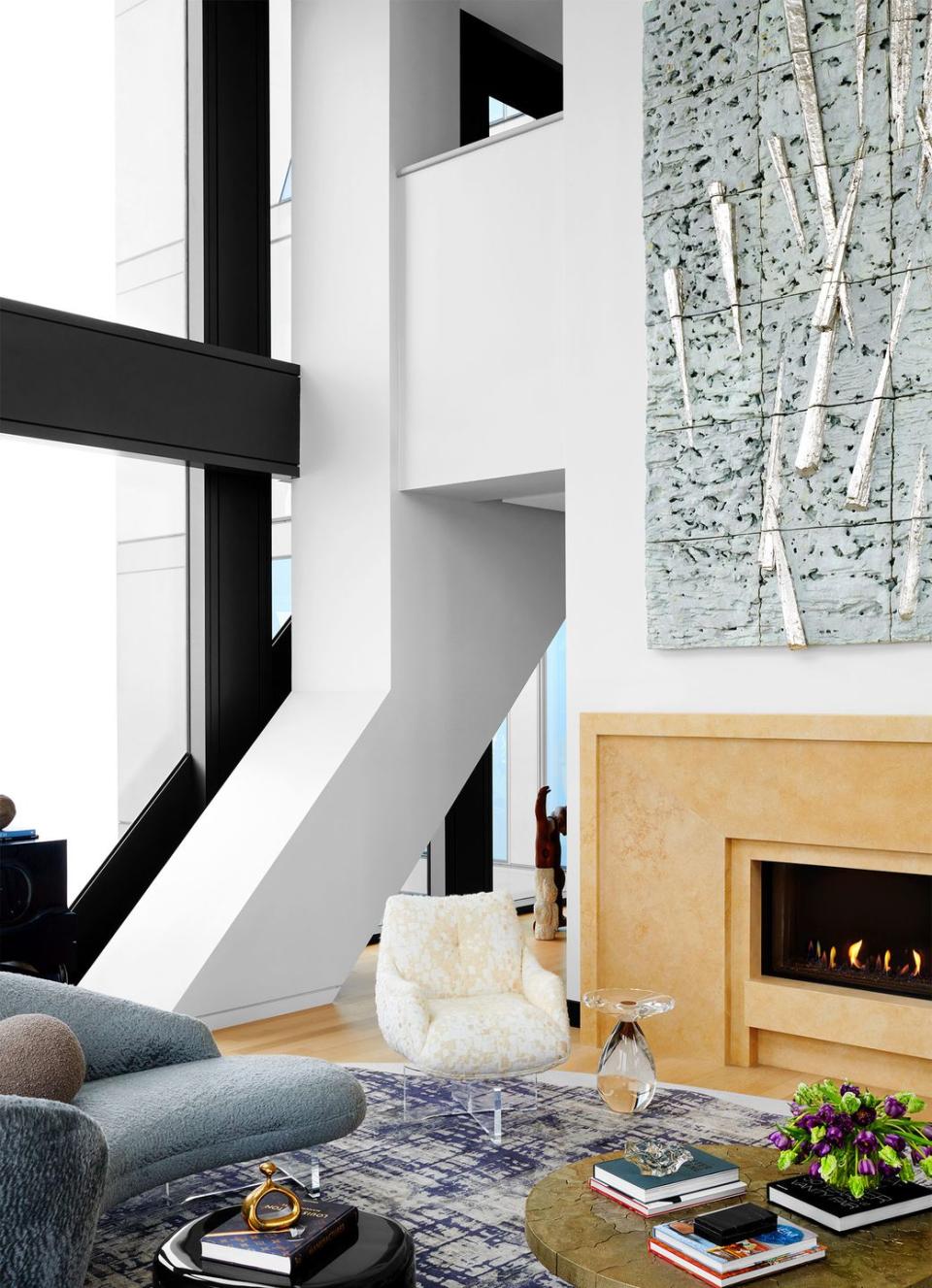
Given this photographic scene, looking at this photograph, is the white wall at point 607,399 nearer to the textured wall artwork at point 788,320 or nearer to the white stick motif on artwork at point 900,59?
the textured wall artwork at point 788,320

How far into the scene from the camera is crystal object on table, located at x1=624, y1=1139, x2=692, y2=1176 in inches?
98.3

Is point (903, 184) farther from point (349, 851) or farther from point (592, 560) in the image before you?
point (349, 851)

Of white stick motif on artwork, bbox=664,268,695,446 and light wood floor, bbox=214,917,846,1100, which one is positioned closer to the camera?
light wood floor, bbox=214,917,846,1100

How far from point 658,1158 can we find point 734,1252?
0.37 meters

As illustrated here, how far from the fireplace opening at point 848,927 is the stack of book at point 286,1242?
8.61 ft

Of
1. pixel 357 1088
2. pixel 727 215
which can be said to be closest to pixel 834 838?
pixel 357 1088

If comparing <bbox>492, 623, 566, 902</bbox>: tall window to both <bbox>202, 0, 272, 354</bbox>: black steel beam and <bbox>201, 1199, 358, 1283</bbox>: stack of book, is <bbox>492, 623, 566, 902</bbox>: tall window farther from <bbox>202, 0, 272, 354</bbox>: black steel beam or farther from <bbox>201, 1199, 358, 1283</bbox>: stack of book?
<bbox>201, 1199, 358, 1283</bbox>: stack of book

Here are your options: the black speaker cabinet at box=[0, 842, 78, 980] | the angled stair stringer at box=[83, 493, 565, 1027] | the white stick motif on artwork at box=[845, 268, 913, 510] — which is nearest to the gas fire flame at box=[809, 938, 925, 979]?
the white stick motif on artwork at box=[845, 268, 913, 510]

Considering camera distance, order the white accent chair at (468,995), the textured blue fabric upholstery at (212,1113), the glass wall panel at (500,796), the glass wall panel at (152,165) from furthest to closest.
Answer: the glass wall panel at (500,796) < the glass wall panel at (152,165) < the white accent chair at (468,995) < the textured blue fabric upholstery at (212,1113)

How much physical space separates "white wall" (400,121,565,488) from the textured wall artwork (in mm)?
561

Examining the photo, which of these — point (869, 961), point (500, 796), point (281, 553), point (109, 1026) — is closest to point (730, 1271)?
point (109, 1026)

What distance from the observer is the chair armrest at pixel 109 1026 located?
3182mm

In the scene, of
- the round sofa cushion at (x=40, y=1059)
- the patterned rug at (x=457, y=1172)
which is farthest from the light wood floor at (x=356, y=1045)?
the round sofa cushion at (x=40, y=1059)

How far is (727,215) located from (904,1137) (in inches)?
130
